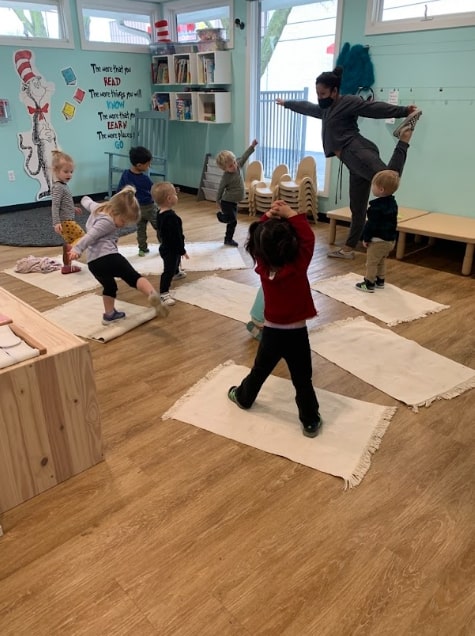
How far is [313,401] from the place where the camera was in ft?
6.24

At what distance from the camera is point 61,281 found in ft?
11.9

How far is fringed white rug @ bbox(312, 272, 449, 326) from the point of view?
3.02 metres

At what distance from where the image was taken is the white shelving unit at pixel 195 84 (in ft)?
18.3

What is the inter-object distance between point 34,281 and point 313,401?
2585 millimetres

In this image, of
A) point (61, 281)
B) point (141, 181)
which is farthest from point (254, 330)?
point (141, 181)

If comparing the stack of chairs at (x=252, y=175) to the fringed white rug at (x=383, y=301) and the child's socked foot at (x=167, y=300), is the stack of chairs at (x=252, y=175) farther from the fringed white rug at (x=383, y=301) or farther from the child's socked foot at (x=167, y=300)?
the child's socked foot at (x=167, y=300)

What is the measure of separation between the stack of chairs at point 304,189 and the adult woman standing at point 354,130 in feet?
3.25

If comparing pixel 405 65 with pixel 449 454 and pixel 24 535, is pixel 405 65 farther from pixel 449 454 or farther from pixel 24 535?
pixel 24 535

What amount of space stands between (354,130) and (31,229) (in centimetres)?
327

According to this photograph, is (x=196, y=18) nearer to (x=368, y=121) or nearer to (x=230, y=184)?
(x=368, y=121)

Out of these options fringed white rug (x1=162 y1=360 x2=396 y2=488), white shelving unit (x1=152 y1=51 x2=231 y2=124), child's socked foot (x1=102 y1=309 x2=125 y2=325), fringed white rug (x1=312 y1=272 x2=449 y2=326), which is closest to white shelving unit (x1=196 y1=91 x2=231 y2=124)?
white shelving unit (x1=152 y1=51 x2=231 y2=124)

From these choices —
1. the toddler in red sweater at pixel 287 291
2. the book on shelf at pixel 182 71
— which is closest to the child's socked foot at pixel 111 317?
the toddler in red sweater at pixel 287 291

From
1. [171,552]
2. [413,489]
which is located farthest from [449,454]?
[171,552]

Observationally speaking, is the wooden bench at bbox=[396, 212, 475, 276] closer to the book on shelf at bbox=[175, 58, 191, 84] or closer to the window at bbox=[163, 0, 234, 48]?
the window at bbox=[163, 0, 234, 48]
